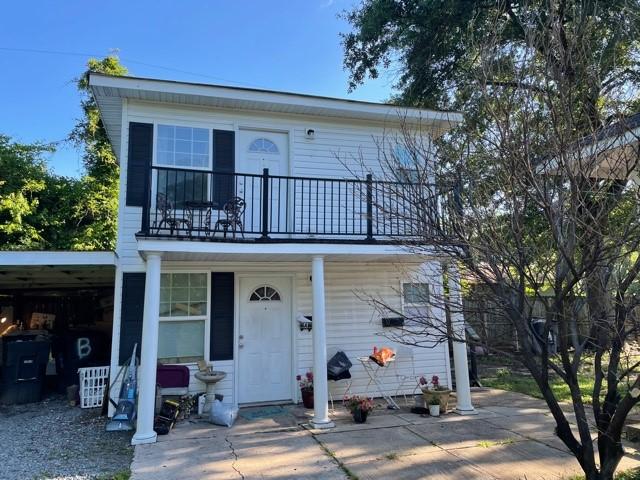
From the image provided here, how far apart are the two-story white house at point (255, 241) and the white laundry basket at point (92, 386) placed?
83 cm

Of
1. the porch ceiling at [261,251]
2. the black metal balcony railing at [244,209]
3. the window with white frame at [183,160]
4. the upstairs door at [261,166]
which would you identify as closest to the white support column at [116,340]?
the porch ceiling at [261,251]

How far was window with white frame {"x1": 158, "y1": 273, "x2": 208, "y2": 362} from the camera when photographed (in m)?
7.01

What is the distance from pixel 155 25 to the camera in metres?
13.1

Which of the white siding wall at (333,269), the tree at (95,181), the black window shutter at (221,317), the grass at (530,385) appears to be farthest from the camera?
the tree at (95,181)

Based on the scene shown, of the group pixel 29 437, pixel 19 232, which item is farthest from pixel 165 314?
pixel 19 232

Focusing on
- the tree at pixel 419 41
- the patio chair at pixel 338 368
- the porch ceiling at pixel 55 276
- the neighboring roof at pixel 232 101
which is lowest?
the patio chair at pixel 338 368

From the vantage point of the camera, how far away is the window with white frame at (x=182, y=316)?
7008 millimetres

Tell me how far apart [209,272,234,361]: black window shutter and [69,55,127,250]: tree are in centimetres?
861

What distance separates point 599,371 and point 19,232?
14425mm

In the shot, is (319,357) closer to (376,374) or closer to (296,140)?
(376,374)

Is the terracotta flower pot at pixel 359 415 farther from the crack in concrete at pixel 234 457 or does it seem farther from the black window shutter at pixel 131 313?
the black window shutter at pixel 131 313

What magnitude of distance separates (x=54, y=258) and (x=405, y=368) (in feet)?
19.6

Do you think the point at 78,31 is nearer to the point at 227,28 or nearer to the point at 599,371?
the point at 227,28

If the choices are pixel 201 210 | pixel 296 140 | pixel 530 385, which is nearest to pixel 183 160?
pixel 201 210
